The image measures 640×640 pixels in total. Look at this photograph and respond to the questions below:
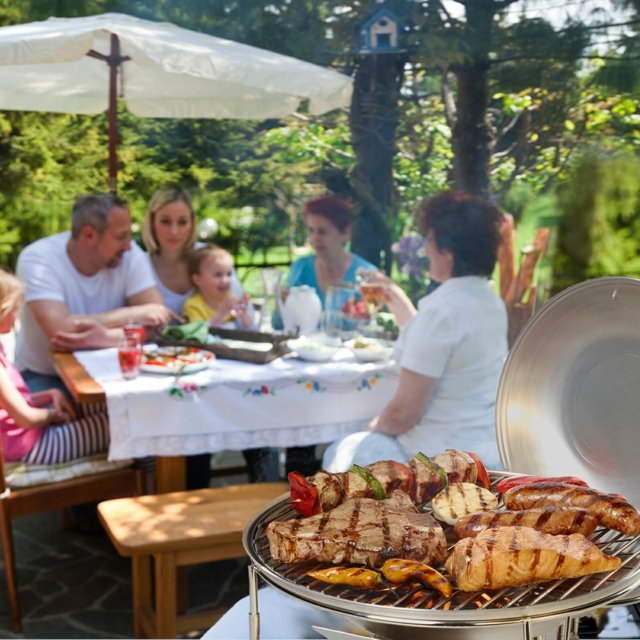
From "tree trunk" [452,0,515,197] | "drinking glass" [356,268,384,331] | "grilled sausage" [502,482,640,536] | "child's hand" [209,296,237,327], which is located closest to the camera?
"grilled sausage" [502,482,640,536]

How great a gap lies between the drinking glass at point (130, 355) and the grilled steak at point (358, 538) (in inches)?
Answer: 73.7

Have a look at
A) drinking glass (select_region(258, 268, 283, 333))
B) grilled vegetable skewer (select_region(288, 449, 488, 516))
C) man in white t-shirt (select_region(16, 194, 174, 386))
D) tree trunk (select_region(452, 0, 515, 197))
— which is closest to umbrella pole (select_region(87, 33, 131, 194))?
man in white t-shirt (select_region(16, 194, 174, 386))

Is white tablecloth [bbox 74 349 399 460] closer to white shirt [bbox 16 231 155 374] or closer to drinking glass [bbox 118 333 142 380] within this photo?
drinking glass [bbox 118 333 142 380]

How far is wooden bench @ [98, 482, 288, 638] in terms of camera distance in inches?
99.7

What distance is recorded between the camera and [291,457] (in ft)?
12.1

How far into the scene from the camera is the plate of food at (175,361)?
3201mm

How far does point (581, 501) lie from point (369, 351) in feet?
6.70

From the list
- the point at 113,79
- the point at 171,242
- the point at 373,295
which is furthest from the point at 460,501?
the point at 113,79

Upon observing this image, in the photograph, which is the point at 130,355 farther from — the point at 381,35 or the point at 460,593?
the point at 381,35

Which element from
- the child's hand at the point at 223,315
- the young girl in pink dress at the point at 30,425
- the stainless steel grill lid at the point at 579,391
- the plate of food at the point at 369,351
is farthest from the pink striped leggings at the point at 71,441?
the stainless steel grill lid at the point at 579,391

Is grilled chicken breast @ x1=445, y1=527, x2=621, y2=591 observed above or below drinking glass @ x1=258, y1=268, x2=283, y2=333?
below

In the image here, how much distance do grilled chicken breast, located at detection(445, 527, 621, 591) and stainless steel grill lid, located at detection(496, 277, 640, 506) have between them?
1.47 ft

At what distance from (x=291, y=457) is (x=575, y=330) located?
213cm

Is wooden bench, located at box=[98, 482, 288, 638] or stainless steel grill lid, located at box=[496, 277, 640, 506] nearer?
stainless steel grill lid, located at box=[496, 277, 640, 506]
